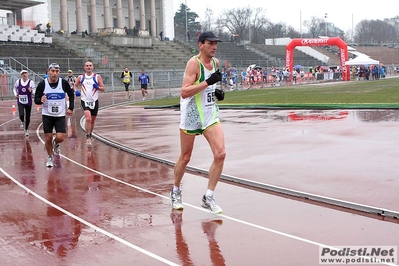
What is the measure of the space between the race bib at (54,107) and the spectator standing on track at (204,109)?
485 centimetres

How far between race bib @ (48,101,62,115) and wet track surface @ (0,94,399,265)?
3.39 feet

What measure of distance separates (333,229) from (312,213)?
2.40 feet

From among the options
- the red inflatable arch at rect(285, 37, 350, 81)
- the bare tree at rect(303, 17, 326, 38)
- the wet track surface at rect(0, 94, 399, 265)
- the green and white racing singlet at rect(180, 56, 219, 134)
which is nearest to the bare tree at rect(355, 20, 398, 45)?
the bare tree at rect(303, 17, 326, 38)

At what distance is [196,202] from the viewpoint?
321 inches

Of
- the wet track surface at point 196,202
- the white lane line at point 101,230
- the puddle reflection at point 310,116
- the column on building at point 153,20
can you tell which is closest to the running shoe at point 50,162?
the wet track surface at point 196,202

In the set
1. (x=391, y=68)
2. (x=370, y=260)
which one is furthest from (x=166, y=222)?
(x=391, y=68)

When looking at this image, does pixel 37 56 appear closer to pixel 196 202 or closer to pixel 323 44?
pixel 323 44

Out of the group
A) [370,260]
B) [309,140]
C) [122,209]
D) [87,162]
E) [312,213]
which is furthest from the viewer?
[309,140]

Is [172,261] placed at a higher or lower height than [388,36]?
lower

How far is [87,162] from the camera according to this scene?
11.9m

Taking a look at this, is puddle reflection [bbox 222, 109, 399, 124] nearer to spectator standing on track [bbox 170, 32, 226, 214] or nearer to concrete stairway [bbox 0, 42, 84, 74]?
spectator standing on track [bbox 170, 32, 226, 214]

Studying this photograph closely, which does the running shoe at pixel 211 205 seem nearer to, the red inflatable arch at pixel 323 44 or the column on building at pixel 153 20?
the red inflatable arch at pixel 323 44

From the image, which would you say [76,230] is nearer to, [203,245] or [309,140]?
[203,245]

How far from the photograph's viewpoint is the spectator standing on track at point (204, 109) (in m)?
7.32
